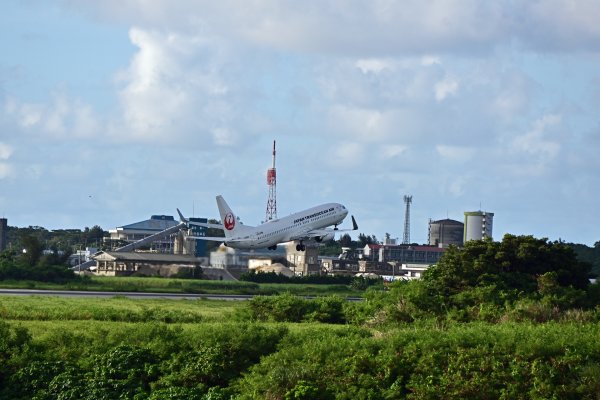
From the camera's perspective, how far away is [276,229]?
429 ft

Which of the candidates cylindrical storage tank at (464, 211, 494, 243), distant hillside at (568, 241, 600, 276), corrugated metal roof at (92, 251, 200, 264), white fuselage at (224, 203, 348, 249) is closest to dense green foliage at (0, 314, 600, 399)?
white fuselage at (224, 203, 348, 249)

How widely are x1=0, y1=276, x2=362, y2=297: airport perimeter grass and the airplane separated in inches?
281

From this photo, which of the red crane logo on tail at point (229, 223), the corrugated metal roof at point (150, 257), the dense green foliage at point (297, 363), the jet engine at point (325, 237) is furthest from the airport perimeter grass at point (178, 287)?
the dense green foliage at point (297, 363)

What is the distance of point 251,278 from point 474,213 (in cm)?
6156

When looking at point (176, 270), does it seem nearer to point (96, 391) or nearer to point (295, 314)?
point (295, 314)

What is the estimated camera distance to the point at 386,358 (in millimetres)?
35750

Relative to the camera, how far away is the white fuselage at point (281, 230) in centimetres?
13075

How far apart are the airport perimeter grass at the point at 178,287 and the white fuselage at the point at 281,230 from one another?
7.07 m

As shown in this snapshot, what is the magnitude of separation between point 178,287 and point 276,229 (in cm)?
2166

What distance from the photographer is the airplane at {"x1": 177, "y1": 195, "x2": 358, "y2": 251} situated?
130875mm

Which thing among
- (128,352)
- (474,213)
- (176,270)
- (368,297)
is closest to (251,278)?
(176,270)

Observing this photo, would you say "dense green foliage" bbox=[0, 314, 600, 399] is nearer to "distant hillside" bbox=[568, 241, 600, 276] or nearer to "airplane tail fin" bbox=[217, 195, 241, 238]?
"airplane tail fin" bbox=[217, 195, 241, 238]

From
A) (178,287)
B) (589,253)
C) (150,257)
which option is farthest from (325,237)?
(589,253)

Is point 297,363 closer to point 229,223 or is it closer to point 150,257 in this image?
point 229,223
